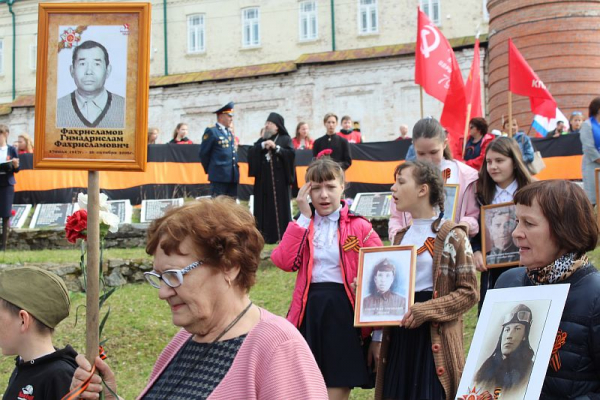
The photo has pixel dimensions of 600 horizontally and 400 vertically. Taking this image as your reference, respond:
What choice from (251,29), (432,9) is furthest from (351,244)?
(251,29)

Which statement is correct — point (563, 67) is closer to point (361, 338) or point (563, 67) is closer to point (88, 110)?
point (361, 338)

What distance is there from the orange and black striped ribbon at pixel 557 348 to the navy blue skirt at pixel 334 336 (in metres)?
2.37

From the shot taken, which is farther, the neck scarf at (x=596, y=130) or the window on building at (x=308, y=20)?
the window on building at (x=308, y=20)

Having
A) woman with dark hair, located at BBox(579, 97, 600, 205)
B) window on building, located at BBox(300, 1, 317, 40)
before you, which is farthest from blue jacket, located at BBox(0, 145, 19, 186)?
window on building, located at BBox(300, 1, 317, 40)

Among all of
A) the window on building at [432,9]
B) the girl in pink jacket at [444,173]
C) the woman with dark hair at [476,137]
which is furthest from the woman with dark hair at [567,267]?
the window on building at [432,9]

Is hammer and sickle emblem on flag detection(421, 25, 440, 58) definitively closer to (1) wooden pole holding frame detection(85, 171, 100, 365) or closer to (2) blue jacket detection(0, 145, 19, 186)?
(2) blue jacket detection(0, 145, 19, 186)

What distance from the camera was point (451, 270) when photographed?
5.27 m

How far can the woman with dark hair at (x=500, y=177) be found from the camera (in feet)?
21.2

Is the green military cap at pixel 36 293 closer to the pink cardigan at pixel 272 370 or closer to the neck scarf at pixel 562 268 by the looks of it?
the pink cardigan at pixel 272 370

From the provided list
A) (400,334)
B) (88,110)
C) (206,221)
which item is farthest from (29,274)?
(400,334)

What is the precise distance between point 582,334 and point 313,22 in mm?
36781

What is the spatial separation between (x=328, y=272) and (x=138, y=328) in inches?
174

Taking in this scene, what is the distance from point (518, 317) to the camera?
3418 millimetres

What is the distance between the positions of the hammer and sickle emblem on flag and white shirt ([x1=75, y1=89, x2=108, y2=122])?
1009 cm
